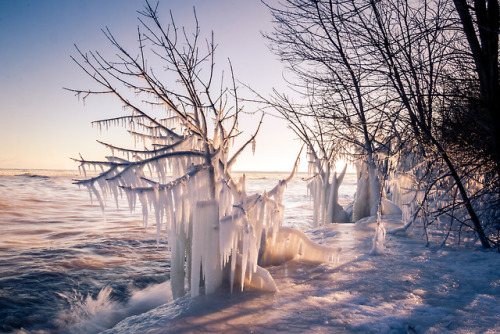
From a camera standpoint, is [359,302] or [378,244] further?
[378,244]

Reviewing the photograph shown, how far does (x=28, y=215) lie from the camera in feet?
47.4

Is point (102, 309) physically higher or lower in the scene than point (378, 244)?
lower

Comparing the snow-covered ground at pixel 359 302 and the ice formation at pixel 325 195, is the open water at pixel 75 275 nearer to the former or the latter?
the snow-covered ground at pixel 359 302

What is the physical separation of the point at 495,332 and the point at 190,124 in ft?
12.6

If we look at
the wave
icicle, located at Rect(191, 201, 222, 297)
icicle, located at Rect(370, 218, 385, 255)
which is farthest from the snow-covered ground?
the wave

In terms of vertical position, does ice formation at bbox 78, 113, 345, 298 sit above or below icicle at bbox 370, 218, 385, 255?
above

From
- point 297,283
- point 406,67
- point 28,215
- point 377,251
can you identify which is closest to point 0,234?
point 28,215

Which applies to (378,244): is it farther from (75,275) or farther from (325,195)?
(75,275)

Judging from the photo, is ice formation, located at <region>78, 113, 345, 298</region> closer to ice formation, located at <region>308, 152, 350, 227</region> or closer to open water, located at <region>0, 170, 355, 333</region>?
open water, located at <region>0, 170, 355, 333</region>

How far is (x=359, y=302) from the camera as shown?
317 centimetres

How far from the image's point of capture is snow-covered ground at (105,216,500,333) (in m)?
2.69

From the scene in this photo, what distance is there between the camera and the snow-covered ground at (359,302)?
2.69 meters

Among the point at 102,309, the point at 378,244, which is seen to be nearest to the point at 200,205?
the point at 378,244

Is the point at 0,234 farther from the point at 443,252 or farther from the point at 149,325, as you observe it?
the point at 443,252
